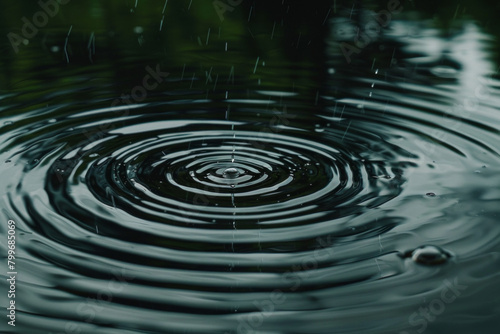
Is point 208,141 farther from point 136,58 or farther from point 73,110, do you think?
point 136,58

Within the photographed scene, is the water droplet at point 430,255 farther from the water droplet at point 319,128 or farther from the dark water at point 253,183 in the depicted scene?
the water droplet at point 319,128

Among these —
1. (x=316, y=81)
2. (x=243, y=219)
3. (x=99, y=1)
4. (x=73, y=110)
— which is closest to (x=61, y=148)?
(x=73, y=110)

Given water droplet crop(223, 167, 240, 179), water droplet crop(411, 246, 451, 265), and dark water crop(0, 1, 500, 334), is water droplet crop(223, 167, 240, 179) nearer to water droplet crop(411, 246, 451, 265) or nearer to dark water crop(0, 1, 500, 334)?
dark water crop(0, 1, 500, 334)

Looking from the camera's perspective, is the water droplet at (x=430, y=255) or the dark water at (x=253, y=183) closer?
the dark water at (x=253, y=183)

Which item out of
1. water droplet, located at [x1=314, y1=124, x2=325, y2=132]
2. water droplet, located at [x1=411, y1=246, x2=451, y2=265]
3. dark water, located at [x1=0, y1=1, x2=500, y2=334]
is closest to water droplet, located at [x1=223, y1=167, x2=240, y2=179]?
dark water, located at [x1=0, y1=1, x2=500, y2=334]

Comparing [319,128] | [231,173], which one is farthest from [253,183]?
[319,128]

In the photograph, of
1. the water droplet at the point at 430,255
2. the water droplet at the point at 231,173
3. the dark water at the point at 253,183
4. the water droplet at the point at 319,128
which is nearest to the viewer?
the dark water at the point at 253,183

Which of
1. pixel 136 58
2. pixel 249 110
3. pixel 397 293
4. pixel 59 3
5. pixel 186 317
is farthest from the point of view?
pixel 59 3

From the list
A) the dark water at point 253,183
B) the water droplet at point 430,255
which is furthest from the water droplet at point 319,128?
the water droplet at point 430,255
